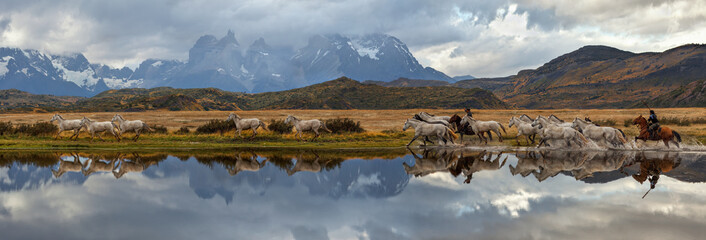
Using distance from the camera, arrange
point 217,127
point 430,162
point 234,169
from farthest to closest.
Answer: point 217,127, point 430,162, point 234,169

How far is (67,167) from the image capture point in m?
18.5

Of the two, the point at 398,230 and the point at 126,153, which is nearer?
the point at 398,230

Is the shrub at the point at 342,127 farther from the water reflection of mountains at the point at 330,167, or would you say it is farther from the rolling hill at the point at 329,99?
the rolling hill at the point at 329,99

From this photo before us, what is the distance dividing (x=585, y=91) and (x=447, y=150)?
7589 inches

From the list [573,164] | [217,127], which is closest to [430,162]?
[573,164]

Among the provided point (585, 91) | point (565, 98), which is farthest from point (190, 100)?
point (585, 91)

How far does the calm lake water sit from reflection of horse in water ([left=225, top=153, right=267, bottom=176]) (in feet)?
0.18

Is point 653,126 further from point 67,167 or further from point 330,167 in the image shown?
point 67,167

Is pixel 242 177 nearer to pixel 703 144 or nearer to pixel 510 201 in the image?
pixel 510 201

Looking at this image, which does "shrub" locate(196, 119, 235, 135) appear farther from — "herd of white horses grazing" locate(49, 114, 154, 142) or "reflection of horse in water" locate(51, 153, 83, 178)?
"reflection of horse in water" locate(51, 153, 83, 178)

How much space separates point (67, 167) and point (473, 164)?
18520mm

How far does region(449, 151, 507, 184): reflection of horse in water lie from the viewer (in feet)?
54.7

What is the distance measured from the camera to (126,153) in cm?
2375

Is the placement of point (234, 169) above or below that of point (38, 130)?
below
